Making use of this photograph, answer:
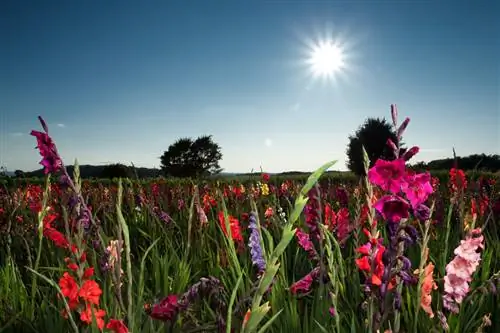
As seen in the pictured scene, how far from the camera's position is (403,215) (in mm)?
A: 1092

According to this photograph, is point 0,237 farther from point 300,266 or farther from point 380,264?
point 380,264

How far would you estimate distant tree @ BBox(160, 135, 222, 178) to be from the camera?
47938mm

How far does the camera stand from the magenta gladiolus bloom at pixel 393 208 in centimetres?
109

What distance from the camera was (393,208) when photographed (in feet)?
3.61

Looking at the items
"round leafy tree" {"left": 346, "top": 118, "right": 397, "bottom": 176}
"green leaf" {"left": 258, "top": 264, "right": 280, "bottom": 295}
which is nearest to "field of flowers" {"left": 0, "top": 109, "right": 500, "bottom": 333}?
"green leaf" {"left": 258, "top": 264, "right": 280, "bottom": 295}

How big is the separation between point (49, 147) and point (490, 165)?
28.2 m

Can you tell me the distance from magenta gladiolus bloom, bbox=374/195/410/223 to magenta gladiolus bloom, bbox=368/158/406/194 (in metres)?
0.04

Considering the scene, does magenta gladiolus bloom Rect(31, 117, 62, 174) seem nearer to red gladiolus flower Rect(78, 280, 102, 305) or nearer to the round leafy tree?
red gladiolus flower Rect(78, 280, 102, 305)

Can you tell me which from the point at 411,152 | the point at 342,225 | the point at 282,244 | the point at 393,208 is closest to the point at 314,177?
the point at 282,244

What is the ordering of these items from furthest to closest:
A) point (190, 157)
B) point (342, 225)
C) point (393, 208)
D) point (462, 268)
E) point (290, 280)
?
point (190, 157), point (290, 280), point (342, 225), point (462, 268), point (393, 208)

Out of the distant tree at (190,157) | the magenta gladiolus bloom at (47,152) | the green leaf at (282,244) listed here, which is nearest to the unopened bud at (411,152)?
the green leaf at (282,244)

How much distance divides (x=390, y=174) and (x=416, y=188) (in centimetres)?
10

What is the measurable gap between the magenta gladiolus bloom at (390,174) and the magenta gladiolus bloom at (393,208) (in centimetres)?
4

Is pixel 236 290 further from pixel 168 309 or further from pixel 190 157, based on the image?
pixel 190 157
